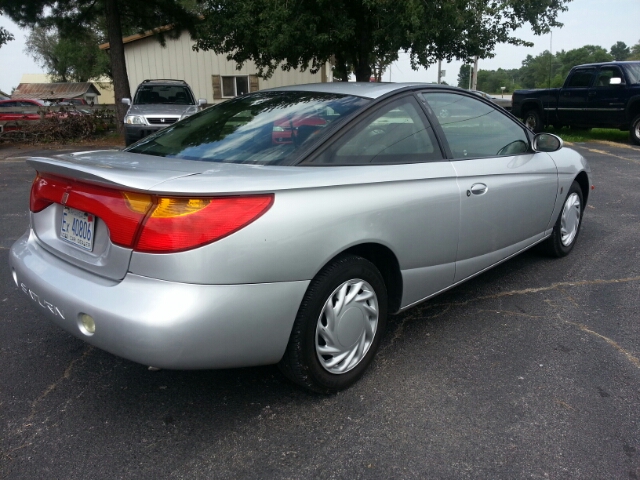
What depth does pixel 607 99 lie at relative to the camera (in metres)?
13.8

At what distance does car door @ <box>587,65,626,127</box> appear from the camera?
13.6 meters

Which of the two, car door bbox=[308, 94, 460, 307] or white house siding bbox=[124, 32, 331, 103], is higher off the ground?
white house siding bbox=[124, 32, 331, 103]

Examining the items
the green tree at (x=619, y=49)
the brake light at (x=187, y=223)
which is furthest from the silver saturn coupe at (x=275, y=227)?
the green tree at (x=619, y=49)

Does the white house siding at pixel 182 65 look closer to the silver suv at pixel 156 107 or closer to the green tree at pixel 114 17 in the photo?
the green tree at pixel 114 17

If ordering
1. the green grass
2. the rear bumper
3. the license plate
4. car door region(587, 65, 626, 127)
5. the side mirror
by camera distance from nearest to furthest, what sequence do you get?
the rear bumper → the license plate → the side mirror → car door region(587, 65, 626, 127) → the green grass

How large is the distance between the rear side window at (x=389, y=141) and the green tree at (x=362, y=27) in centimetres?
1115

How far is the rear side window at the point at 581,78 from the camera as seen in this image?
562 inches

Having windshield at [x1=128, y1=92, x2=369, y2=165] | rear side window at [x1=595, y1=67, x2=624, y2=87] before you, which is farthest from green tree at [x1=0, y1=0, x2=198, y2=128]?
windshield at [x1=128, y1=92, x2=369, y2=165]

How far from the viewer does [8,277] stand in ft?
14.0

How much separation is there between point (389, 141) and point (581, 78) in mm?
13878

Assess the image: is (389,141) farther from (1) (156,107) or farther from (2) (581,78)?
(2) (581,78)

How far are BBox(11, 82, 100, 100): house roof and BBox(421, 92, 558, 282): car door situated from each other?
186ft

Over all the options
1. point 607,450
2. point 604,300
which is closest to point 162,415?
point 607,450

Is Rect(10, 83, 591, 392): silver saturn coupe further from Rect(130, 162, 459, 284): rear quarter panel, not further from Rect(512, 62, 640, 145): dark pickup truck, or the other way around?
A: Rect(512, 62, 640, 145): dark pickup truck
